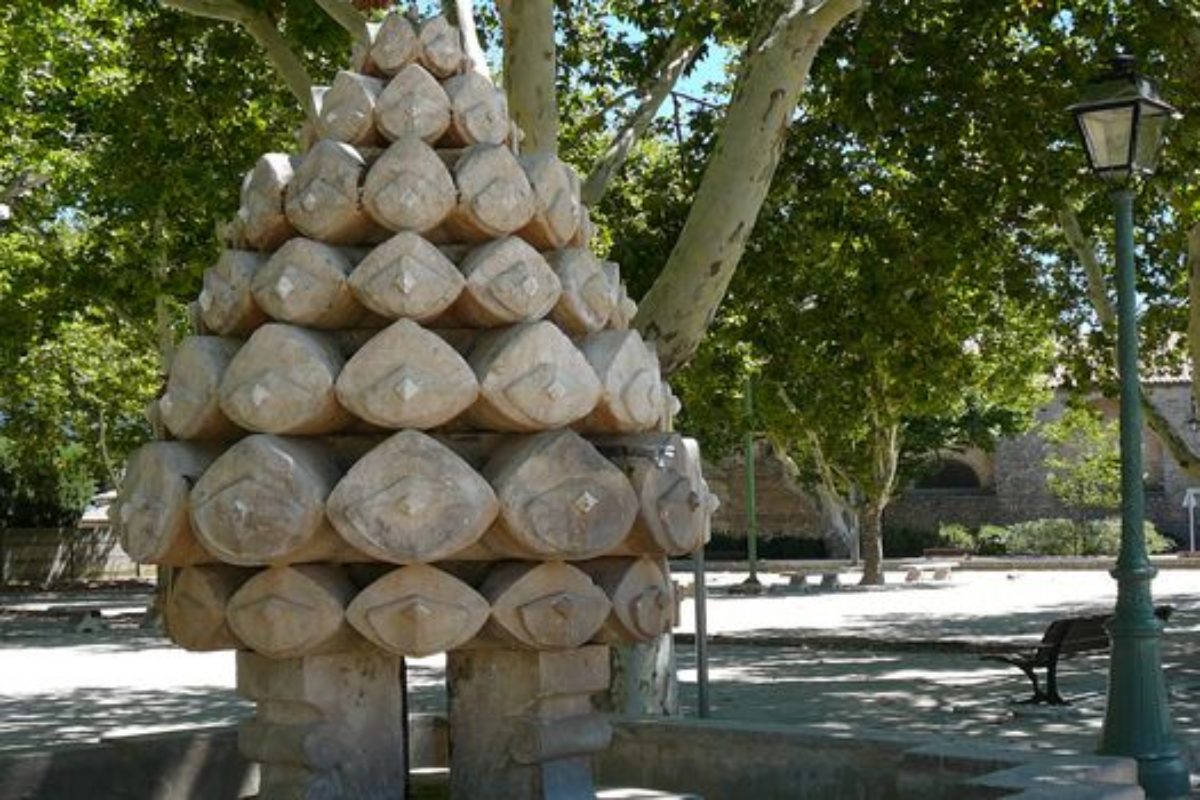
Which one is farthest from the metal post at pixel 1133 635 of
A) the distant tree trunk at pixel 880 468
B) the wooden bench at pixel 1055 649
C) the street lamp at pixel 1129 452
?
the distant tree trunk at pixel 880 468

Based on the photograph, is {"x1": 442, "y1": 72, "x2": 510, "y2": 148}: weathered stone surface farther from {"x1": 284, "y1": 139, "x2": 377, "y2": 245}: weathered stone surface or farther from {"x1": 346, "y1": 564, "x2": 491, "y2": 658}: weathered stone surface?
{"x1": 346, "y1": 564, "x2": 491, "y2": 658}: weathered stone surface

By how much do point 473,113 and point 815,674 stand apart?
1406cm

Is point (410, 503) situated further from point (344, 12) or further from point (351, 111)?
point (344, 12)

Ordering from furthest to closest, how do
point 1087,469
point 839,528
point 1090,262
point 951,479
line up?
point 951,479 → point 1087,469 → point 839,528 → point 1090,262

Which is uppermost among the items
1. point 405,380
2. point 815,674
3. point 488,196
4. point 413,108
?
point 413,108

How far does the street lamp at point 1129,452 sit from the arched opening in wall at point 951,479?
5019 cm

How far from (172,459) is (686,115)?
41.2 feet

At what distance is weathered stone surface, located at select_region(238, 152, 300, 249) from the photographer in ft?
14.1

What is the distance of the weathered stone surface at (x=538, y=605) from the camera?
406 centimetres

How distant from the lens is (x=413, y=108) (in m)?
4.32

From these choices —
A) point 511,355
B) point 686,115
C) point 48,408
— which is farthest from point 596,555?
point 48,408

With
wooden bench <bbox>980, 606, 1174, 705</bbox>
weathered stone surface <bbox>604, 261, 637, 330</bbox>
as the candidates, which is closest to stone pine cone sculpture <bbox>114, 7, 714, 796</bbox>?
weathered stone surface <bbox>604, 261, 637, 330</bbox>

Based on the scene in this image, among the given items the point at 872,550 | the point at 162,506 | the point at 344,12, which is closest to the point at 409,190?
the point at 162,506

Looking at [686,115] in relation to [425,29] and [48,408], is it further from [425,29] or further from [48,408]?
[48,408]
